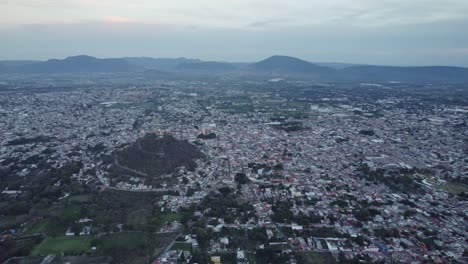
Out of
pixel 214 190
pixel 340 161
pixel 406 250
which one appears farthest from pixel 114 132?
pixel 406 250

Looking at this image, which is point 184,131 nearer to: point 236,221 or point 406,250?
point 236,221

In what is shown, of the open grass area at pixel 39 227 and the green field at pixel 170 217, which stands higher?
the green field at pixel 170 217

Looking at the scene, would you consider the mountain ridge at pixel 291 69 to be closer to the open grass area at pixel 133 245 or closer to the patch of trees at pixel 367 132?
the patch of trees at pixel 367 132

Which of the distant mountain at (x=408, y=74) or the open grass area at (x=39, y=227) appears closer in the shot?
the open grass area at (x=39, y=227)

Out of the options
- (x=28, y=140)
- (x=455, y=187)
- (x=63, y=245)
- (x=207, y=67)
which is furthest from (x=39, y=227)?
(x=207, y=67)

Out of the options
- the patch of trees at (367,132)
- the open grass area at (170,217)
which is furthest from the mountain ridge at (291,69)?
the open grass area at (170,217)

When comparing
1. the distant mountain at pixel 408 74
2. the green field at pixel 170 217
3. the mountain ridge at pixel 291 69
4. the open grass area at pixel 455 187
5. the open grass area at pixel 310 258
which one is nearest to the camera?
the open grass area at pixel 310 258

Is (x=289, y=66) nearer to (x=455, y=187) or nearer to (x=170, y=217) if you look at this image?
(x=455, y=187)
